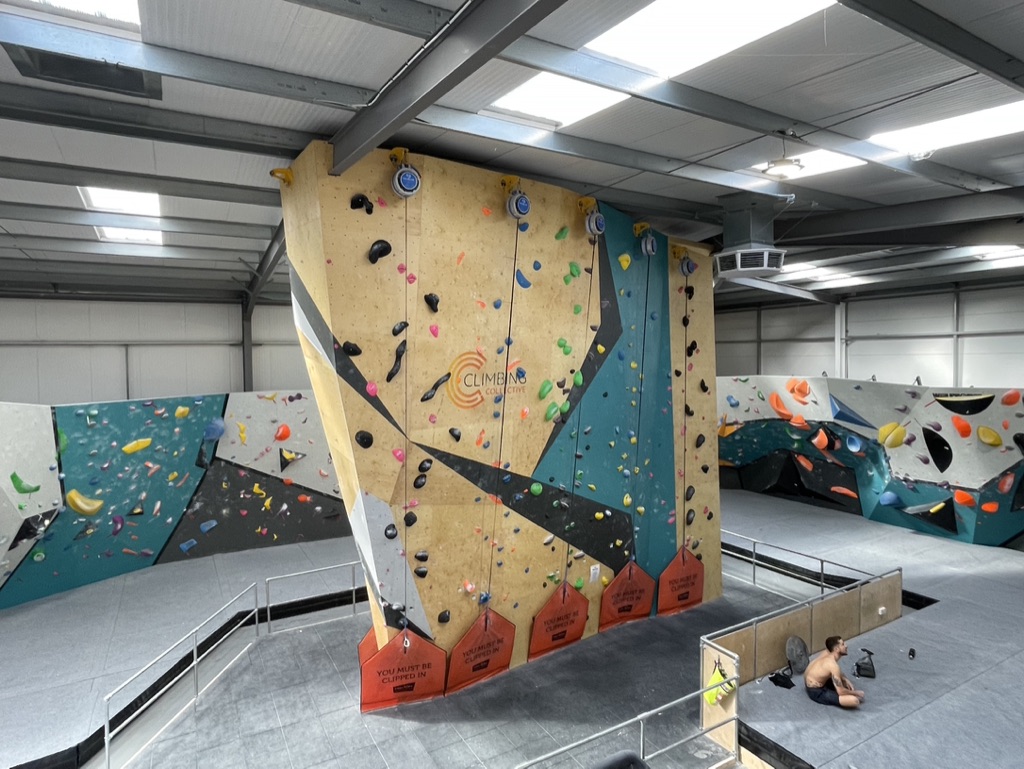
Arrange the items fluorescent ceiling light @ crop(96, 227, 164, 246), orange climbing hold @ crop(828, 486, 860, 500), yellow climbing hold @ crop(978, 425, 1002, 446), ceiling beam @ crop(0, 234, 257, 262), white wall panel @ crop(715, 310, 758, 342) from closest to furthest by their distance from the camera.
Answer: fluorescent ceiling light @ crop(96, 227, 164, 246)
ceiling beam @ crop(0, 234, 257, 262)
yellow climbing hold @ crop(978, 425, 1002, 446)
orange climbing hold @ crop(828, 486, 860, 500)
white wall panel @ crop(715, 310, 758, 342)

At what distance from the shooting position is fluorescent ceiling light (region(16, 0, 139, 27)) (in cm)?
294

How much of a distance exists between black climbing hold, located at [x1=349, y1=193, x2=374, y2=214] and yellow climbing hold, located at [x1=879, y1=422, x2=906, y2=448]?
946 cm

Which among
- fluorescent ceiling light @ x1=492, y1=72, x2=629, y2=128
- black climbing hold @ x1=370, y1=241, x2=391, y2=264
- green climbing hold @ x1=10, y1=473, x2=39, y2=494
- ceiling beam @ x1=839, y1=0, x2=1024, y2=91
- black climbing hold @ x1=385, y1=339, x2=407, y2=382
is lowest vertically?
green climbing hold @ x1=10, y1=473, x2=39, y2=494

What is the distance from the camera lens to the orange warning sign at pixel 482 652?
18.7ft

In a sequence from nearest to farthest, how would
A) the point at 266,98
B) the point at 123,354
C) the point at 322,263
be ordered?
the point at 266,98 < the point at 322,263 < the point at 123,354

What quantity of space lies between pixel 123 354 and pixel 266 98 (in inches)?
393

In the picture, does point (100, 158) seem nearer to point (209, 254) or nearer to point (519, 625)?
point (209, 254)

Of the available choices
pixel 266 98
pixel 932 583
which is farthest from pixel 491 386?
pixel 932 583

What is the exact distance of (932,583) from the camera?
806 cm

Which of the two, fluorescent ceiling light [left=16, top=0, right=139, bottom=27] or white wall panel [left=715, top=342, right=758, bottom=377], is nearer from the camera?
fluorescent ceiling light [left=16, top=0, right=139, bottom=27]

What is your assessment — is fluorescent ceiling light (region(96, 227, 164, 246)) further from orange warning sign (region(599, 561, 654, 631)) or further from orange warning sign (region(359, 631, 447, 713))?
orange warning sign (region(599, 561, 654, 631))

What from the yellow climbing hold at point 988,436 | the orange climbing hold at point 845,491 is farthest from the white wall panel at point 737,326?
the yellow climbing hold at point 988,436

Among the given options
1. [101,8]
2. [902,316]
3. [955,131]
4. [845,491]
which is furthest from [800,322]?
[101,8]

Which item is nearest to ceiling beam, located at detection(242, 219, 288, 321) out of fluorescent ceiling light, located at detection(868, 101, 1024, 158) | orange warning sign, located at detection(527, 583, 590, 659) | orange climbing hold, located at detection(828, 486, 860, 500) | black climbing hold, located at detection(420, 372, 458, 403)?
black climbing hold, located at detection(420, 372, 458, 403)
